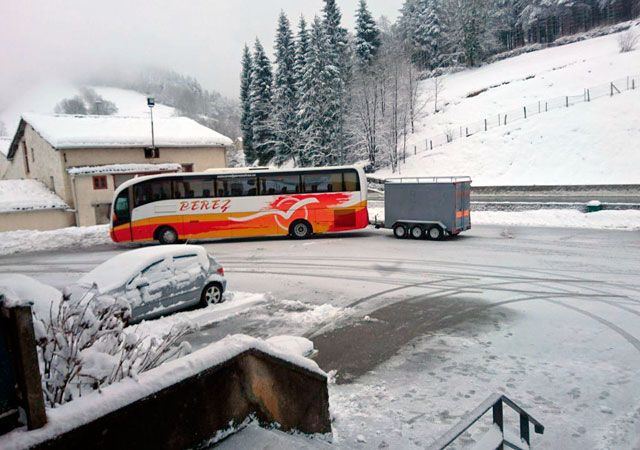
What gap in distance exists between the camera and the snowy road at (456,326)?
6137 millimetres

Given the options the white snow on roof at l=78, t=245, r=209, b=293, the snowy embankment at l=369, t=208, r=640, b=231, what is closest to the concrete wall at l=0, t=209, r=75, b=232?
the snowy embankment at l=369, t=208, r=640, b=231

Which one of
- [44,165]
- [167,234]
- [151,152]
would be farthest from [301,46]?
[167,234]

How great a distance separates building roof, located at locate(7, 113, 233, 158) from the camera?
31422 mm

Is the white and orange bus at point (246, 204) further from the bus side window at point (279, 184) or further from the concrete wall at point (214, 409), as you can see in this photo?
the concrete wall at point (214, 409)

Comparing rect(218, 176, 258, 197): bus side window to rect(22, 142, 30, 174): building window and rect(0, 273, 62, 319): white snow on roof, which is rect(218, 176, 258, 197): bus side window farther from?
rect(22, 142, 30, 174): building window

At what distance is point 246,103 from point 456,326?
5202 cm

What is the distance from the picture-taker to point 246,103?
56.8 meters

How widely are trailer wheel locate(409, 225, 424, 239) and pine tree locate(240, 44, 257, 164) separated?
38.9 meters

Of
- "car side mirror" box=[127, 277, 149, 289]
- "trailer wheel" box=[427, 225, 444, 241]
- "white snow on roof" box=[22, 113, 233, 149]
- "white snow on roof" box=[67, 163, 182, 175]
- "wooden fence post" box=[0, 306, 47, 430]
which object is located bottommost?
"trailer wheel" box=[427, 225, 444, 241]

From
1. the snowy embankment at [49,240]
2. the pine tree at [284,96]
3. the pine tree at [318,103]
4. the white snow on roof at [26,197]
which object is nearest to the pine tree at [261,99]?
the pine tree at [284,96]

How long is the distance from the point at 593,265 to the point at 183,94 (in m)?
168

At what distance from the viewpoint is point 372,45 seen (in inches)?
2175

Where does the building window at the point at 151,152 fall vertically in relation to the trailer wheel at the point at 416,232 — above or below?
above

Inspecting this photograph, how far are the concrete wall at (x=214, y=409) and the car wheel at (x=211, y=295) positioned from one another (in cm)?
677
